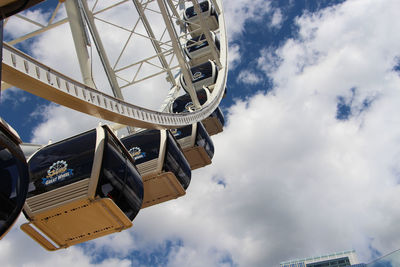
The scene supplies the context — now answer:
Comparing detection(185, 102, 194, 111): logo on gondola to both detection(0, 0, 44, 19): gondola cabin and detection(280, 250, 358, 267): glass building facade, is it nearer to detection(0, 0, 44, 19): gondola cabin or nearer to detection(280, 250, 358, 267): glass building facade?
detection(0, 0, 44, 19): gondola cabin

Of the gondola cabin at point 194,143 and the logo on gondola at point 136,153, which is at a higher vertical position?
the logo on gondola at point 136,153

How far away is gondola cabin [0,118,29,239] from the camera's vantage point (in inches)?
294

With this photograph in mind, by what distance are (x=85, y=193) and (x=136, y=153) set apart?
13.6 ft

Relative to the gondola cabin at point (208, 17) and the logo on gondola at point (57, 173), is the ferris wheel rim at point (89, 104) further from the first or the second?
the gondola cabin at point (208, 17)

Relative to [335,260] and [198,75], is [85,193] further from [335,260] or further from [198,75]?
[335,260]

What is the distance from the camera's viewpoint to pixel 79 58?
40.8 ft

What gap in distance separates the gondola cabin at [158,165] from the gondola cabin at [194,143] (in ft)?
9.16

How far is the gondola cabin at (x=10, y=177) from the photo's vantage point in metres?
7.46

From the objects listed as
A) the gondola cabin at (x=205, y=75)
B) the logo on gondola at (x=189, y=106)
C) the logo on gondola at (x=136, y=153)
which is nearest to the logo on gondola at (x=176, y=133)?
the logo on gondola at (x=136, y=153)

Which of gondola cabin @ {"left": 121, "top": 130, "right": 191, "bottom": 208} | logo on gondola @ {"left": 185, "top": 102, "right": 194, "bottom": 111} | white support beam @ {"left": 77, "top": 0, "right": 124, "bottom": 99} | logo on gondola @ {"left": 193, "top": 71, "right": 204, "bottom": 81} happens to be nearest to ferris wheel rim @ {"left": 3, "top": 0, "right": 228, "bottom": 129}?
gondola cabin @ {"left": 121, "top": 130, "right": 191, "bottom": 208}

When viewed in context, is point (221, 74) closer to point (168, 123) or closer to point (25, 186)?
point (168, 123)

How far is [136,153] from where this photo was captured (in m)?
14.9

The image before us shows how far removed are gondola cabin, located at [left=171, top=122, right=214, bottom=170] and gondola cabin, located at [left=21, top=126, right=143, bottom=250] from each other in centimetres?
629

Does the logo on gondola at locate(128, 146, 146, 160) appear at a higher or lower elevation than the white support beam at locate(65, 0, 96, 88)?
lower
